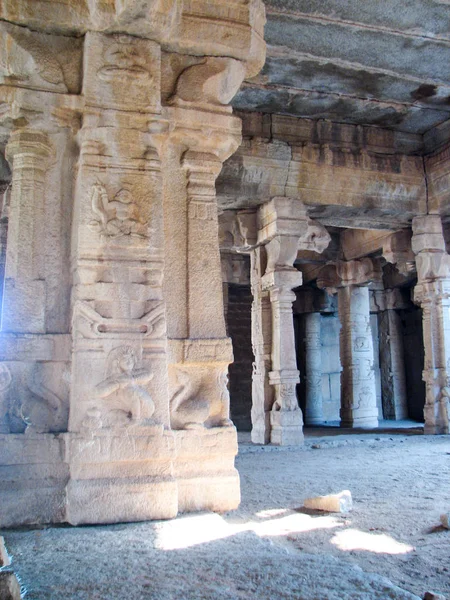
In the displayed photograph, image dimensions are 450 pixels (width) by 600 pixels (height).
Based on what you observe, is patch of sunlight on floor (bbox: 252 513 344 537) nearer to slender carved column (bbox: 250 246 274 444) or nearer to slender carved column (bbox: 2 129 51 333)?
slender carved column (bbox: 2 129 51 333)

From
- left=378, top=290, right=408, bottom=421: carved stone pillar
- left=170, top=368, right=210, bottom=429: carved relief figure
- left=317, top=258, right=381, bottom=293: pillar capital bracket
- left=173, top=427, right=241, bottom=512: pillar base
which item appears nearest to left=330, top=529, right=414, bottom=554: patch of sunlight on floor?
left=173, top=427, right=241, bottom=512: pillar base

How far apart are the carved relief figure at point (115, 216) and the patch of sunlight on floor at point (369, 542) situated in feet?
6.86

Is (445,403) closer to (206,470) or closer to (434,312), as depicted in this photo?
(434,312)

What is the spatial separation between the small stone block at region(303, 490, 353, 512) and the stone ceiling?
4.91 metres

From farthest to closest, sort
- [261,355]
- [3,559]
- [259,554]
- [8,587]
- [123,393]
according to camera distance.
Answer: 1. [261,355]
2. [123,393]
3. [259,554]
4. [3,559]
5. [8,587]

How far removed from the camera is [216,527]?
301cm

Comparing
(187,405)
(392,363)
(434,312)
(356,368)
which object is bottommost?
(187,405)

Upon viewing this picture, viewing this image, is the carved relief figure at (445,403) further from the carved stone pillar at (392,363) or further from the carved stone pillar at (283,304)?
the carved stone pillar at (392,363)

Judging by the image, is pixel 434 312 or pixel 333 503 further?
pixel 434 312

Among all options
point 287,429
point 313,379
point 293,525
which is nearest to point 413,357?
point 313,379

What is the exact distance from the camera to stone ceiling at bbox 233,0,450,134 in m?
6.27

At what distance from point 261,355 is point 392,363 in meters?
7.27

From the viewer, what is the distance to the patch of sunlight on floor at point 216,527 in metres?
2.78

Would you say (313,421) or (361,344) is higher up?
(361,344)
